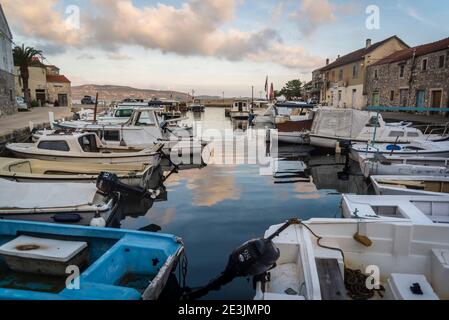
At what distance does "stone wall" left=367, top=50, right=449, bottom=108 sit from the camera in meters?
26.3

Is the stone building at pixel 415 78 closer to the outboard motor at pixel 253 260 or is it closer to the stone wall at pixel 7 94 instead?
the outboard motor at pixel 253 260

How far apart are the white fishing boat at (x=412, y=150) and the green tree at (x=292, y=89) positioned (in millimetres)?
60627

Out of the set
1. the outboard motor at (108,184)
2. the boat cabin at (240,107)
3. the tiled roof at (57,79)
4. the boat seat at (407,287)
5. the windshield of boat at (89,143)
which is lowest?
the boat seat at (407,287)

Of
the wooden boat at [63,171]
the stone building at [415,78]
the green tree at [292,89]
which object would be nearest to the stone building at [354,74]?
the stone building at [415,78]

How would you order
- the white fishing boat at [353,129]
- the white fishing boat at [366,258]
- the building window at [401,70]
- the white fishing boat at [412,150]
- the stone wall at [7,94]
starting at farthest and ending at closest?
1. the building window at [401,70]
2. the stone wall at [7,94]
3. the white fishing boat at [353,129]
4. the white fishing boat at [412,150]
5. the white fishing boat at [366,258]

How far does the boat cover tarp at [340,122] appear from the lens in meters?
17.2

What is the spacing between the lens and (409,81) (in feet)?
100

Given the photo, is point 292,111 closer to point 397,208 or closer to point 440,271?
point 397,208

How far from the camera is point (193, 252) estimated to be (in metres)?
6.47

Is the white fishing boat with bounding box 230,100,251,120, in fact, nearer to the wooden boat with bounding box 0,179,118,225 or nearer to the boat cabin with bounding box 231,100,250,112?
the boat cabin with bounding box 231,100,250,112

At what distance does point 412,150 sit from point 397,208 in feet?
29.5

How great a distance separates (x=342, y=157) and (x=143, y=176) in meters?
12.0
